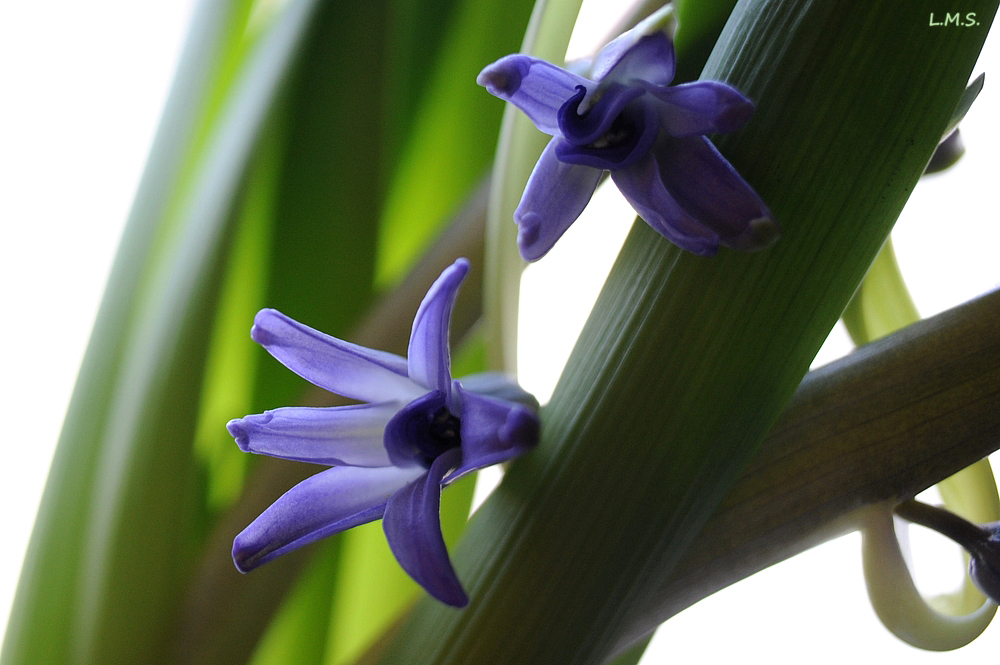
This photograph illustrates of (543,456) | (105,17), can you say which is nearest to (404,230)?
(543,456)

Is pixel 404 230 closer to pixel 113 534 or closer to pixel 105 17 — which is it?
pixel 113 534

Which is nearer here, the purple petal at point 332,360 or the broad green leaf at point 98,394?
the purple petal at point 332,360

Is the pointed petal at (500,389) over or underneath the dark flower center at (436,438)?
over

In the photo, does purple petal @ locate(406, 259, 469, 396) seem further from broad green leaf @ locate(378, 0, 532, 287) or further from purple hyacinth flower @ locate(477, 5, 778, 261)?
broad green leaf @ locate(378, 0, 532, 287)

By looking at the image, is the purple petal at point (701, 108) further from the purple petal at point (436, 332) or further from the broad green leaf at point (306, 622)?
the broad green leaf at point (306, 622)

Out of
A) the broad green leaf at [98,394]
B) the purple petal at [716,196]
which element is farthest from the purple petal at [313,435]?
the broad green leaf at [98,394]

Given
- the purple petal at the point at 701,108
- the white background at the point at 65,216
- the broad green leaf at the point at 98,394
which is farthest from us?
the white background at the point at 65,216

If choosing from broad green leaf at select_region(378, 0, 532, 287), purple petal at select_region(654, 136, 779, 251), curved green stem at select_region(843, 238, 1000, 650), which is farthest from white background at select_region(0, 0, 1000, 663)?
purple petal at select_region(654, 136, 779, 251)
